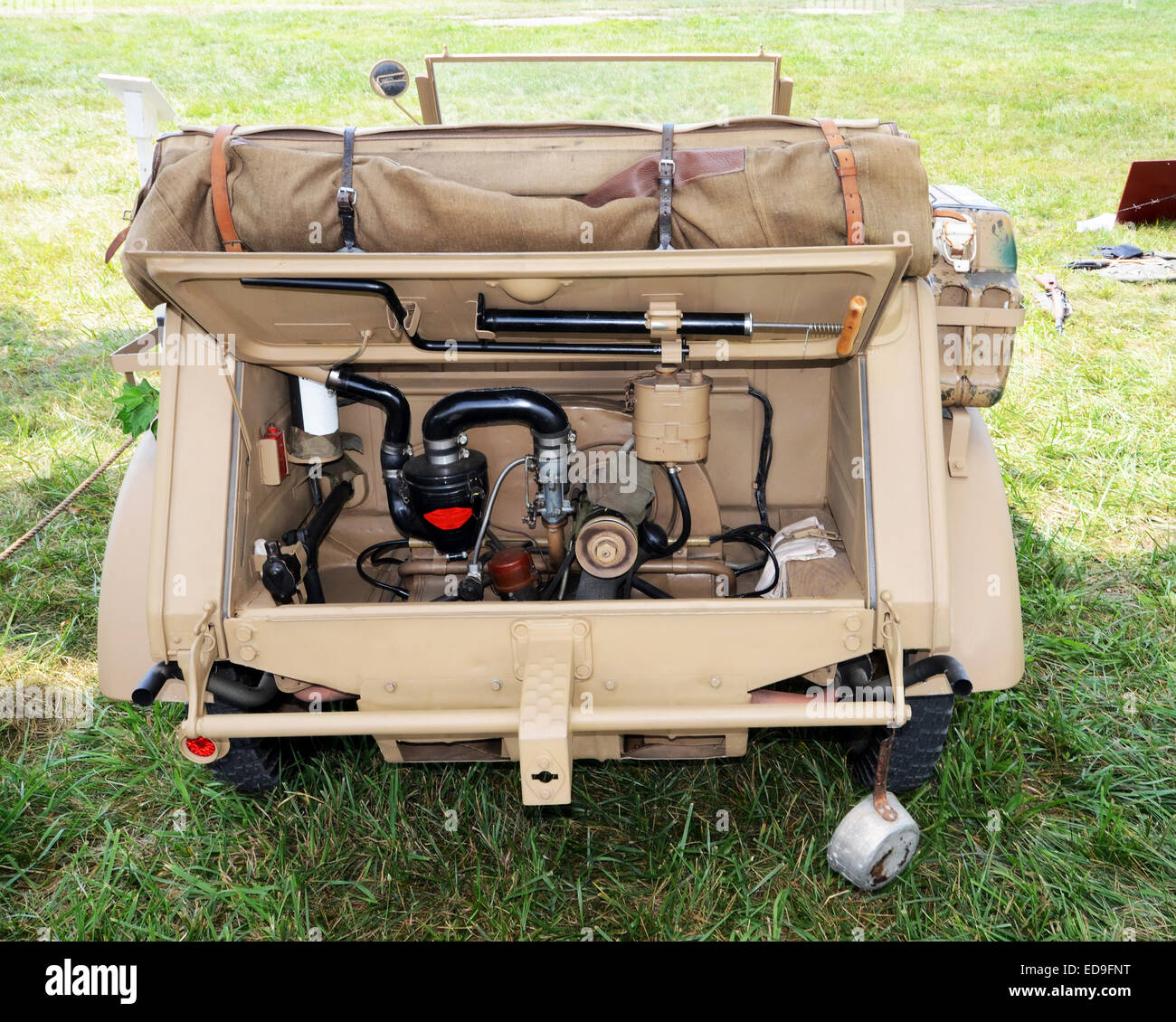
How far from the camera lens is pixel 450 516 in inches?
99.1

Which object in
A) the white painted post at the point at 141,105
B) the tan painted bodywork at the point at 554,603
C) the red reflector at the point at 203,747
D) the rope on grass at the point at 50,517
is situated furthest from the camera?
the white painted post at the point at 141,105

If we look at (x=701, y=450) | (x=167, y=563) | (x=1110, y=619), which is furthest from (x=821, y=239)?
(x=1110, y=619)

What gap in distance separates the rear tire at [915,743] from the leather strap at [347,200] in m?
1.63

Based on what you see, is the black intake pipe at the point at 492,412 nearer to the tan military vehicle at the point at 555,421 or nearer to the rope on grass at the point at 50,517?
the tan military vehicle at the point at 555,421

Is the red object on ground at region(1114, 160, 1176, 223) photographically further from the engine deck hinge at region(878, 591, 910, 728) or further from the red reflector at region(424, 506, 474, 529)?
the red reflector at region(424, 506, 474, 529)

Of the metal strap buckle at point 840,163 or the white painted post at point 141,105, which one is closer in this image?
the metal strap buckle at point 840,163

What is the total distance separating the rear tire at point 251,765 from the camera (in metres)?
2.63

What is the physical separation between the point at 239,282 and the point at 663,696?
1228mm

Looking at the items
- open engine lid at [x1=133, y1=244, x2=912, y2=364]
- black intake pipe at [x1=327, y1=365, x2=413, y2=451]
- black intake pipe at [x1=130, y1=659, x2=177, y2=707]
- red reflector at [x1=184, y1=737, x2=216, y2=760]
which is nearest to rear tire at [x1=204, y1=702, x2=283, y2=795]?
red reflector at [x1=184, y1=737, x2=216, y2=760]

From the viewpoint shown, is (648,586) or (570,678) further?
(648,586)

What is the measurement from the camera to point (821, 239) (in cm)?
210

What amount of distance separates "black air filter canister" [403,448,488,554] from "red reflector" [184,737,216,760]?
0.71 m

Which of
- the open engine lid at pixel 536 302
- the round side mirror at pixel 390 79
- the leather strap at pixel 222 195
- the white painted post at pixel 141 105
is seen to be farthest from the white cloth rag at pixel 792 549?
the white painted post at pixel 141 105

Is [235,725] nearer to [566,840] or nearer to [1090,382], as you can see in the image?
[566,840]
